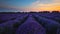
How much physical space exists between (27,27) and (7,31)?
93cm

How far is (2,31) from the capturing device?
609cm

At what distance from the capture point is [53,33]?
7.06m

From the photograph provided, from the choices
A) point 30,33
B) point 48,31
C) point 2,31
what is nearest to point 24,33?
point 30,33

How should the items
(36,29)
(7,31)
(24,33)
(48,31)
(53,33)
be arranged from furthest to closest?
(48,31) < (53,33) < (7,31) < (36,29) < (24,33)

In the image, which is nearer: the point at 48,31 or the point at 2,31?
the point at 2,31

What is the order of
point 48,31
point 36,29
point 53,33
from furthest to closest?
point 48,31 → point 53,33 → point 36,29

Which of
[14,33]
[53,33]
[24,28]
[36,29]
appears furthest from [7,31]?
[53,33]

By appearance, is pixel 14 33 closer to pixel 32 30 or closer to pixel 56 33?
pixel 32 30

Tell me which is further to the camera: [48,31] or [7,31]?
[48,31]

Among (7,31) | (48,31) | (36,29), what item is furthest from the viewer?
(48,31)

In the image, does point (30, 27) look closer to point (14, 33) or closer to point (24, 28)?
point (24, 28)

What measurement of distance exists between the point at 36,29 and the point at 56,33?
120 centimetres

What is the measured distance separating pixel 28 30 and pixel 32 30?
0.15 m

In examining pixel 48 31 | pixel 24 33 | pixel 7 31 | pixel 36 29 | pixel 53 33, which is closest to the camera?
pixel 24 33
